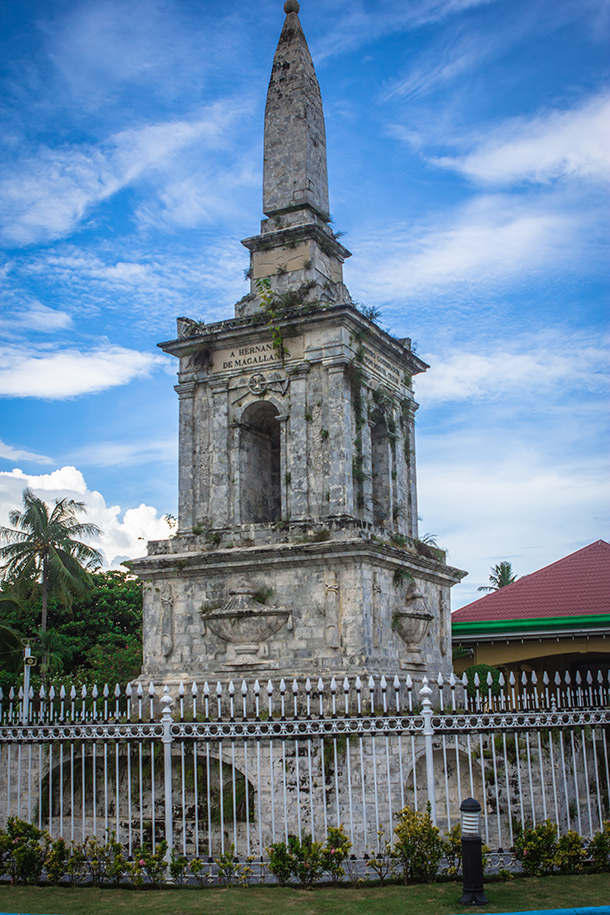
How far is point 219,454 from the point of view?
17328 mm

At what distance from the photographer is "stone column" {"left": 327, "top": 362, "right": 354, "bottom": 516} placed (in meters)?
15.9

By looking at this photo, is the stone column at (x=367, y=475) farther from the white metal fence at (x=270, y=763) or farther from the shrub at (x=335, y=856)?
the shrub at (x=335, y=856)

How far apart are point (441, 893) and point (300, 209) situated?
13.0 metres

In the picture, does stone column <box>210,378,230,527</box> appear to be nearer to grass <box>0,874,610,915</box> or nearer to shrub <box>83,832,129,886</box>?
shrub <box>83,832,129,886</box>

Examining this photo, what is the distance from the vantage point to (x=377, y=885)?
9953mm

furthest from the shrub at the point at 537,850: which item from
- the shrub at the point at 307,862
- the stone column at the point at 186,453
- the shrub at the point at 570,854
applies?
the stone column at the point at 186,453

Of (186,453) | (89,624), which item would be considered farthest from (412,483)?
(89,624)

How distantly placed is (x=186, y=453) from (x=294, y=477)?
8.22 feet

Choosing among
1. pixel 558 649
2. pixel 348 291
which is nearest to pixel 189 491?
pixel 348 291

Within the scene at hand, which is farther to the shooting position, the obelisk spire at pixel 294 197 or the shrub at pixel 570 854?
the obelisk spire at pixel 294 197

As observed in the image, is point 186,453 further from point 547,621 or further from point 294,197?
point 547,621

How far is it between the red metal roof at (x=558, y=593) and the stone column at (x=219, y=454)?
8.26 m

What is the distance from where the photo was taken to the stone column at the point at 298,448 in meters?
16.3

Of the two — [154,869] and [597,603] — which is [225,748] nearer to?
[154,869]
